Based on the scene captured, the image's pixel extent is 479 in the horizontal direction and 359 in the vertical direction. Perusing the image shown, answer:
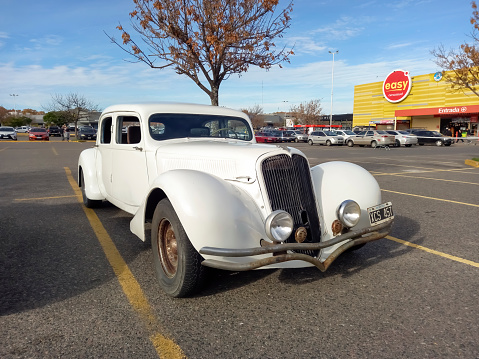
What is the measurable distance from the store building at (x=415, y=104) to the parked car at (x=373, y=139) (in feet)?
48.7

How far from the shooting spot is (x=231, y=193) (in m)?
3.17

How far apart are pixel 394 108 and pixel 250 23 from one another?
41.0 m

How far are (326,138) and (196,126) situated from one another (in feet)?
99.7

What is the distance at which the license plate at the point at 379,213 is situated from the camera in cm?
361

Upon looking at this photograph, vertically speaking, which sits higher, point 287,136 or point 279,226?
point 279,226

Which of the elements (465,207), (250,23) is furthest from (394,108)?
(465,207)

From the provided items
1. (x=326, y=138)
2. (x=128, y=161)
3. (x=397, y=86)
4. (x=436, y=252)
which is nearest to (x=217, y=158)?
(x=128, y=161)

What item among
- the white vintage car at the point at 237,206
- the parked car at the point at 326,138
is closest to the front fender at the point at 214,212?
the white vintage car at the point at 237,206

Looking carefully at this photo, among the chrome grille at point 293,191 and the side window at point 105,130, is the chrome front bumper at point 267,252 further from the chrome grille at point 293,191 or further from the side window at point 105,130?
the side window at point 105,130

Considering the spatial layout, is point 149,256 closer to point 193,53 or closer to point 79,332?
point 79,332

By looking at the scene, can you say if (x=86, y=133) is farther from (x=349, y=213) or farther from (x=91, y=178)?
(x=349, y=213)

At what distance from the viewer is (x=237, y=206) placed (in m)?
3.06

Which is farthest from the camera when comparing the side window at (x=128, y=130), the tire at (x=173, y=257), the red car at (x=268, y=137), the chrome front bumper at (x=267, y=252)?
the red car at (x=268, y=137)

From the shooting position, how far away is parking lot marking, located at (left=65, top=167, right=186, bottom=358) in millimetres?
2449
